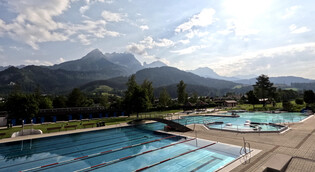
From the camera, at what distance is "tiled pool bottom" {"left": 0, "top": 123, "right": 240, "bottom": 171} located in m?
10.9

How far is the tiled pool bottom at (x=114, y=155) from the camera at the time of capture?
10.9 meters

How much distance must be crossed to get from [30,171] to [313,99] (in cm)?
6592

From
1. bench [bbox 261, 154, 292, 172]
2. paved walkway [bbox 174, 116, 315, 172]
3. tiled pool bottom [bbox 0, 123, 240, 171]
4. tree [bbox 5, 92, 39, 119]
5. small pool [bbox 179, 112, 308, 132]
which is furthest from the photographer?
tree [bbox 5, 92, 39, 119]

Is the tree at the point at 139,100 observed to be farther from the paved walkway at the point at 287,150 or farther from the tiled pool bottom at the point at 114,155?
the paved walkway at the point at 287,150

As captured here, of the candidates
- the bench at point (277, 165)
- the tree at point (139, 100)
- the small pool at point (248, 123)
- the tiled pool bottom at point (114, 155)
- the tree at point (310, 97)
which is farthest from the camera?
the tree at point (310, 97)

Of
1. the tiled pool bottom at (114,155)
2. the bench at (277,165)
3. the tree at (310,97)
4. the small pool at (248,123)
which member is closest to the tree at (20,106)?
the tiled pool bottom at (114,155)

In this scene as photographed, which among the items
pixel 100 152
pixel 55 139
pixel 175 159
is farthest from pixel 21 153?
pixel 175 159

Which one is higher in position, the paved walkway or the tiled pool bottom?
the paved walkway

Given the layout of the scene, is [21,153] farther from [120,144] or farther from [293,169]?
[293,169]

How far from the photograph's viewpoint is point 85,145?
16.8 m

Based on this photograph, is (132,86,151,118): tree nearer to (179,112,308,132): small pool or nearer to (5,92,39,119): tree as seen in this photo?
(179,112,308,132): small pool

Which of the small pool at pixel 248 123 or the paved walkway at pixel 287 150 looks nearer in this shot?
the paved walkway at pixel 287 150

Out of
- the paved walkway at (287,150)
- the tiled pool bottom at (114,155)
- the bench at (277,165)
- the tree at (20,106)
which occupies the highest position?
the tree at (20,106)

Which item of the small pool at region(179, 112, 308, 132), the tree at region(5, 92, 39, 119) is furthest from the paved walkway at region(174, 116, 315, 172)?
the tree at region(5, 92, 39, 119)
